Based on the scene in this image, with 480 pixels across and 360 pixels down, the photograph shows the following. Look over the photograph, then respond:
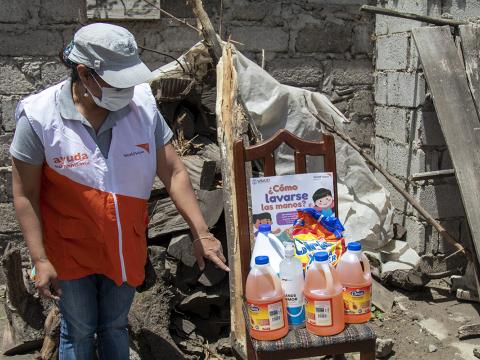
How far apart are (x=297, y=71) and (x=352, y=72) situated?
536 mm

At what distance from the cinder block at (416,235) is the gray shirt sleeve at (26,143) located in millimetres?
3389

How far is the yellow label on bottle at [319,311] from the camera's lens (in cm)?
224

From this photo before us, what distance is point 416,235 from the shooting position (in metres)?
4.82

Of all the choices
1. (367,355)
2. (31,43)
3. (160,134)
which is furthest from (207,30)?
(367,355)

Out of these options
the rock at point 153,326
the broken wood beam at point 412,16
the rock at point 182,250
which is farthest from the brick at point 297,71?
the rock at point 153,326

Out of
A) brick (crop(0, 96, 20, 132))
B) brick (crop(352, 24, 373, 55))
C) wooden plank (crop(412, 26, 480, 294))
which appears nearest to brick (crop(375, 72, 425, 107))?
brick (crop(352, 24, 373, 55))

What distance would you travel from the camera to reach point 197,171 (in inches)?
164

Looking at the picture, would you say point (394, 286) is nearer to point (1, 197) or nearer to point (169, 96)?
point (169, 96)

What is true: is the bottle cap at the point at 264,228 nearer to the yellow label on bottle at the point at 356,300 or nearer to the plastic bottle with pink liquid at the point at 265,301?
the plastic bottle with pink liquid at the point at 265,301

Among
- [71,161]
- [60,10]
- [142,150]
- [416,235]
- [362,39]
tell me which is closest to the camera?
[71,161]

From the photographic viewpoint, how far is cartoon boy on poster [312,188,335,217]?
2.62 metres

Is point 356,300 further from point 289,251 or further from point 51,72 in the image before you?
point 51,72

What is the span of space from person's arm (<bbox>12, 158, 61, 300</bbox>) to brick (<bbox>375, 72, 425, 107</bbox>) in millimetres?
3302

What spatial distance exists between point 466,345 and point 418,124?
5.87ft
